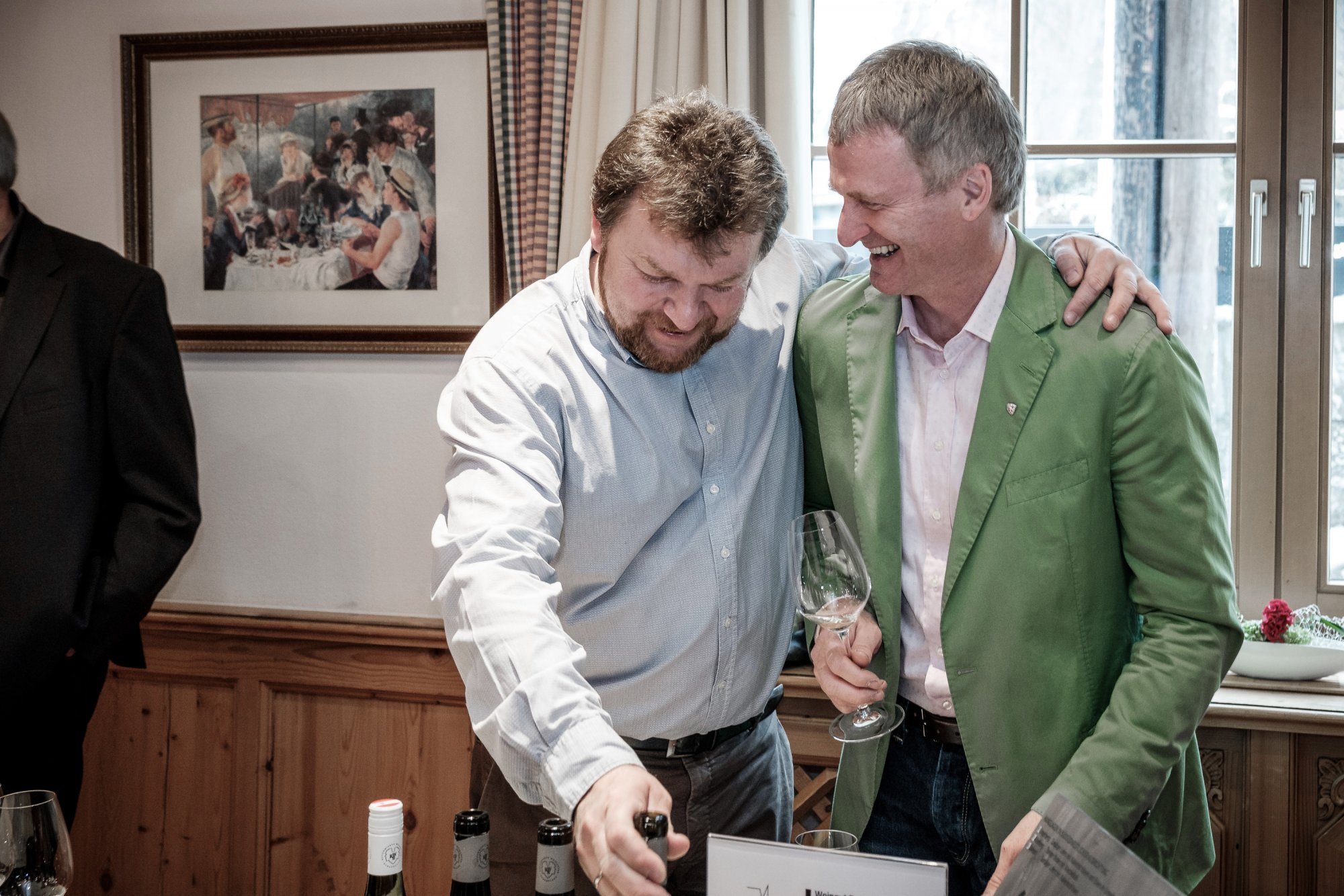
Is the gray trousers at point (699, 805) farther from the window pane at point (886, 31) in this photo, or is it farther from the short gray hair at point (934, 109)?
the window pane at point (886, 31)

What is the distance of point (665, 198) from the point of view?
145 cm

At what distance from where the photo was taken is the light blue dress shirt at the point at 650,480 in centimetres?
152

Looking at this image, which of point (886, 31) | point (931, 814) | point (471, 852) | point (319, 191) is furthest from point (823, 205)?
point (471, 852)

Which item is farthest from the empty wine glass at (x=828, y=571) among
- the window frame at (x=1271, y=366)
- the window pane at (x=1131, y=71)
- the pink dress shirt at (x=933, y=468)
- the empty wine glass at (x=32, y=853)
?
the window pane at (x=1131, y=71)

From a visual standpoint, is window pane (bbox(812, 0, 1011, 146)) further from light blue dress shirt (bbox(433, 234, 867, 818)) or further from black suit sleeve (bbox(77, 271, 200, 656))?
black suit sleeve (bbox(77, 271, 200, 656))

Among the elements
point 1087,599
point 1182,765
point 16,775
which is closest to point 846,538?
point 1087,599

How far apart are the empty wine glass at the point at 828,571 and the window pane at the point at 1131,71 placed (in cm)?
184

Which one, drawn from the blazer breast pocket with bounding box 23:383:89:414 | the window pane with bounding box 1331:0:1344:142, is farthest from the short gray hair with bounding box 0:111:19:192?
the window pane with bounding box 1331:0:1344:142

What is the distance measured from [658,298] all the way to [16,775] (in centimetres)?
172

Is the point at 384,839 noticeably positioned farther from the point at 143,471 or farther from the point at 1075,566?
the point at 143,471

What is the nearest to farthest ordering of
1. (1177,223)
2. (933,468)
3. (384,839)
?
(384,839) → (933,468) → (1177,223)

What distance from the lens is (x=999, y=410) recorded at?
145cm

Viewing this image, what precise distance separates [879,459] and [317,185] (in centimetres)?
193

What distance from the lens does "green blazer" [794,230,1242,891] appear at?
1349 mm
